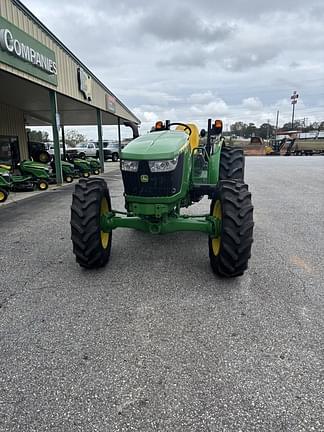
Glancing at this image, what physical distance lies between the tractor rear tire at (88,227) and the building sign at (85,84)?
10896 mm

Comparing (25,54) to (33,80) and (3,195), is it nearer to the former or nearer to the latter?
(33,80)

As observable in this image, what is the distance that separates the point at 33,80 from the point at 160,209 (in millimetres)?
7851

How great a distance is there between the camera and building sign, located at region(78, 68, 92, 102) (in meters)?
13.3

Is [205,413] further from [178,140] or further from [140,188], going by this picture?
[178,140]

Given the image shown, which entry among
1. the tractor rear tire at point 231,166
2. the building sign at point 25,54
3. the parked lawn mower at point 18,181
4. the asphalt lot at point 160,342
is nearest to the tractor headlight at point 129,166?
the asphalt lot at point 160,342

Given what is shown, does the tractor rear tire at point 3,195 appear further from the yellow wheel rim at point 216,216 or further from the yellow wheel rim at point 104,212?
the yellow wheel rim at point 216,216

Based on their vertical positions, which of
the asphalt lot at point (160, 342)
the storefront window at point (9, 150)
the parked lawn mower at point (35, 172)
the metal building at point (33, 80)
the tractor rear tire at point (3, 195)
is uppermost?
the metal building at point (33, 80)

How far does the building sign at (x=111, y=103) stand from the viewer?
18.2m

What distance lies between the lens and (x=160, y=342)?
254 centimetres

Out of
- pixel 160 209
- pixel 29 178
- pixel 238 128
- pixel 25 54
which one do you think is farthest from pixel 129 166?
pixel 238 128

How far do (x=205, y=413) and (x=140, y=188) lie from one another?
2393 millimetres

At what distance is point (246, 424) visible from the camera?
181 centimetres

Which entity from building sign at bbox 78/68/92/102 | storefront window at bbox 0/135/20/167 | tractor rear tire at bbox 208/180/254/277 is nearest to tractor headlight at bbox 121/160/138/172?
tractor rear tire at bbox 208/180/254/277

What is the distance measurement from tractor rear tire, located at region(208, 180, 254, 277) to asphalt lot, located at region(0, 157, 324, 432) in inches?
8.4
